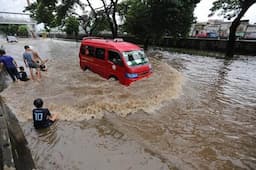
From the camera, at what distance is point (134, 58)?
8.37m

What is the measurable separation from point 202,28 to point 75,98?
37897 mm

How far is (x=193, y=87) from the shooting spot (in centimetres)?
895

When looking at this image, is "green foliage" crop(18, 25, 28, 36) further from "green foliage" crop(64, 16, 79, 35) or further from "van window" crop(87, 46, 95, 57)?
"van window" crop(87, 46, 95, 57)

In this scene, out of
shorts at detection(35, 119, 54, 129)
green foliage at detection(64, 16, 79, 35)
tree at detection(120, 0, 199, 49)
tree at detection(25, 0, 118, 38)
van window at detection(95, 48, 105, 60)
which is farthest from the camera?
green foliage at detection(64, 16, 79, 35)

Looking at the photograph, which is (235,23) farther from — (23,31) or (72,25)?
(23,31)

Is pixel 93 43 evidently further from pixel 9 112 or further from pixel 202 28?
pixel 202 28

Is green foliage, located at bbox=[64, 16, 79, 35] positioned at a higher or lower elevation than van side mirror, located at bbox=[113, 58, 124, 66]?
higher

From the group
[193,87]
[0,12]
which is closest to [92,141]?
[193,87]

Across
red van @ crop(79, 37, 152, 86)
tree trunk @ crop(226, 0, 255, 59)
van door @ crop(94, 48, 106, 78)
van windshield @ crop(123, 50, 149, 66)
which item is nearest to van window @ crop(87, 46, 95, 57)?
red van @ crop(79, 37, 152, 86)

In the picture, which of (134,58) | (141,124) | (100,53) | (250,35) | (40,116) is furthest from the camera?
(250,35)

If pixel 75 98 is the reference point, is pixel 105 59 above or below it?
above

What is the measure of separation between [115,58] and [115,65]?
321mm

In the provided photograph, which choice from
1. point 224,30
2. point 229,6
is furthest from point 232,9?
point 224,30

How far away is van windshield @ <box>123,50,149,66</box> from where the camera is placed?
8.02 metres
